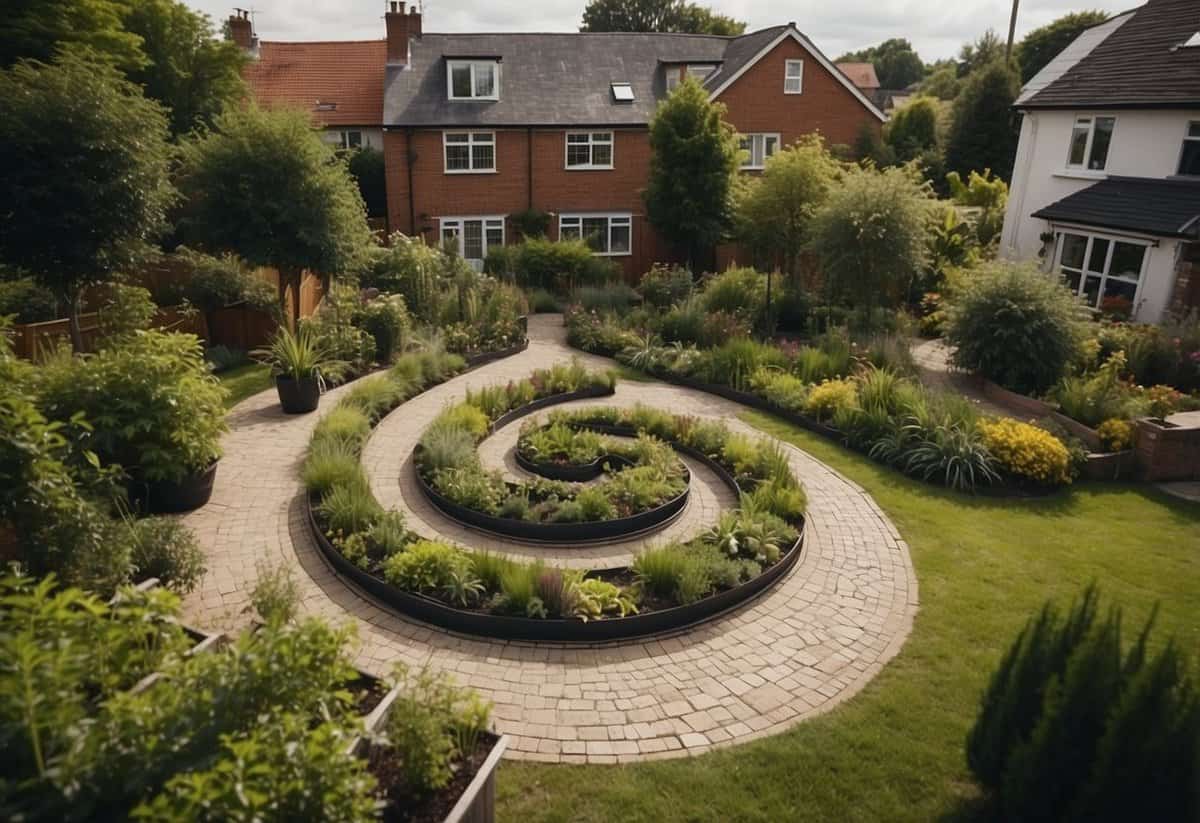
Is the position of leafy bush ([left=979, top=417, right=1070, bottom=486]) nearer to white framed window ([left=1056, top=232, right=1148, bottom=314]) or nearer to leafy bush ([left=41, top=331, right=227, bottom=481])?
white framed window ([left=1056, top=232, right=1148, bottom=314])

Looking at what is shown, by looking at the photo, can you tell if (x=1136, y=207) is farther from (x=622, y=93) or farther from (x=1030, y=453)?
(x=622, y=93)

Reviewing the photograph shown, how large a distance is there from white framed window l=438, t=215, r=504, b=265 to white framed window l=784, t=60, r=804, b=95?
37.8 feet

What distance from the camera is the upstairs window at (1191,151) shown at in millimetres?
18000

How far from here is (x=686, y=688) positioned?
243 inches

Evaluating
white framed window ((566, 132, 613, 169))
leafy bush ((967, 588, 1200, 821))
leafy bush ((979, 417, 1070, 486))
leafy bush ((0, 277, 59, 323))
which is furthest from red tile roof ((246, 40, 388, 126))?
leafy bush ((967, 588, 1200, 821))

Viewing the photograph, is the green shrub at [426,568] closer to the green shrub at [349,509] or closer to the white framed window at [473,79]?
the green shrub at [349,509]

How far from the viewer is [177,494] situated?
8.77 m

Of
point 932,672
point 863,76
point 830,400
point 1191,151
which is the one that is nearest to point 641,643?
point 932,672

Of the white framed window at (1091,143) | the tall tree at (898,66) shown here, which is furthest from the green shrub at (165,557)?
the tall tree at (898,66)

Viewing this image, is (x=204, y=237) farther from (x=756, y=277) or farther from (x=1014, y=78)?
(x=1014, y=78)

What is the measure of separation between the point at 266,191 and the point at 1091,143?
21.0 metres

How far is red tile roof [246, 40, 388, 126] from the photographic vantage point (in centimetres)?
2914

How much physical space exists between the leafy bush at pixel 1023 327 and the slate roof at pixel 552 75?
15.8 meters

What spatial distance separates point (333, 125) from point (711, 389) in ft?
70.1
